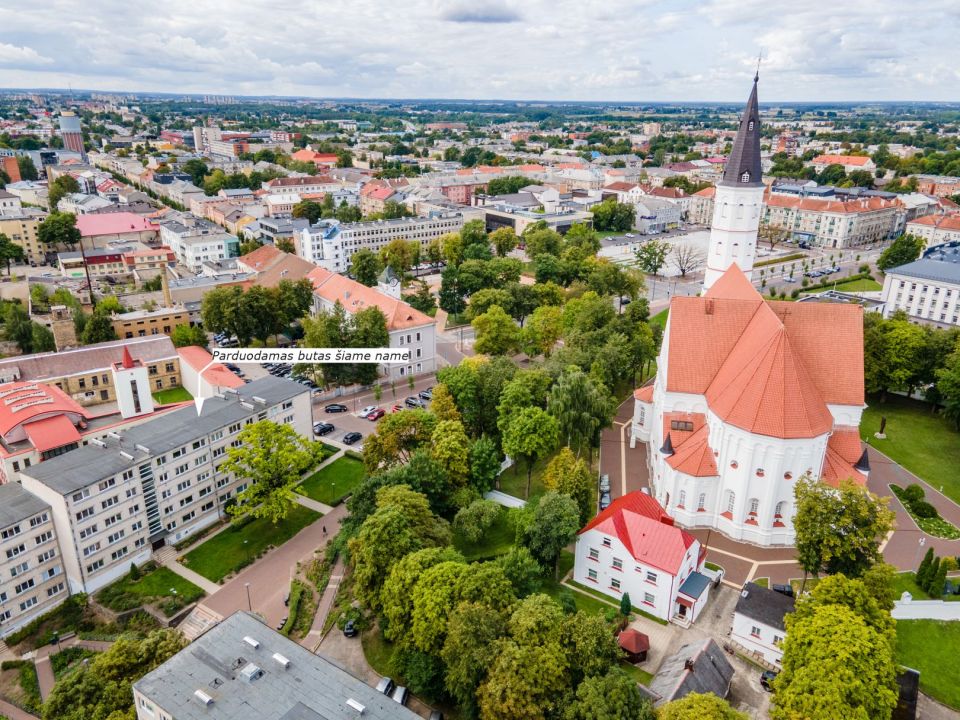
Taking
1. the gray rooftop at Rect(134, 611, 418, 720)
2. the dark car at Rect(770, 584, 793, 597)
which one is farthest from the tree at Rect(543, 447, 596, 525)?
the gray rooftop at Rect(134, 611, 418, 720)

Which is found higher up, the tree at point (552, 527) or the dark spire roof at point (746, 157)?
the dark spire roof at point (746, 157)

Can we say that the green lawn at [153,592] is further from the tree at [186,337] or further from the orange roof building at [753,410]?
→ the tree at [186,337]

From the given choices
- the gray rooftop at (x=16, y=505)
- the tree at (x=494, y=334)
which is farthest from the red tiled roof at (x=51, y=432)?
the tree at (x=494, y=334)

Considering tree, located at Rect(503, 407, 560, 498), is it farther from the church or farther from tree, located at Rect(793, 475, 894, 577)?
tree, located at Rect(793, 475, 894, 577)

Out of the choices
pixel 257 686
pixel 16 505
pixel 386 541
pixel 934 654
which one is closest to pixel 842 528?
pixel 934 654

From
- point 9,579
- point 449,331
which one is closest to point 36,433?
point 9,579

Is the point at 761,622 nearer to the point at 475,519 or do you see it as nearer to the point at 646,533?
the point at 646,533

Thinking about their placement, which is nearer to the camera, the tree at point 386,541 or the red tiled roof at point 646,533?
the tree at point 386,541

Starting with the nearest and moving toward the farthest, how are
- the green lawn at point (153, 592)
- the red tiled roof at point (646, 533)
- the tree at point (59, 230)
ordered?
the red tiled roof at point (646, 533), the green lawn at point (153, 592), the tree at point (59, 230)
